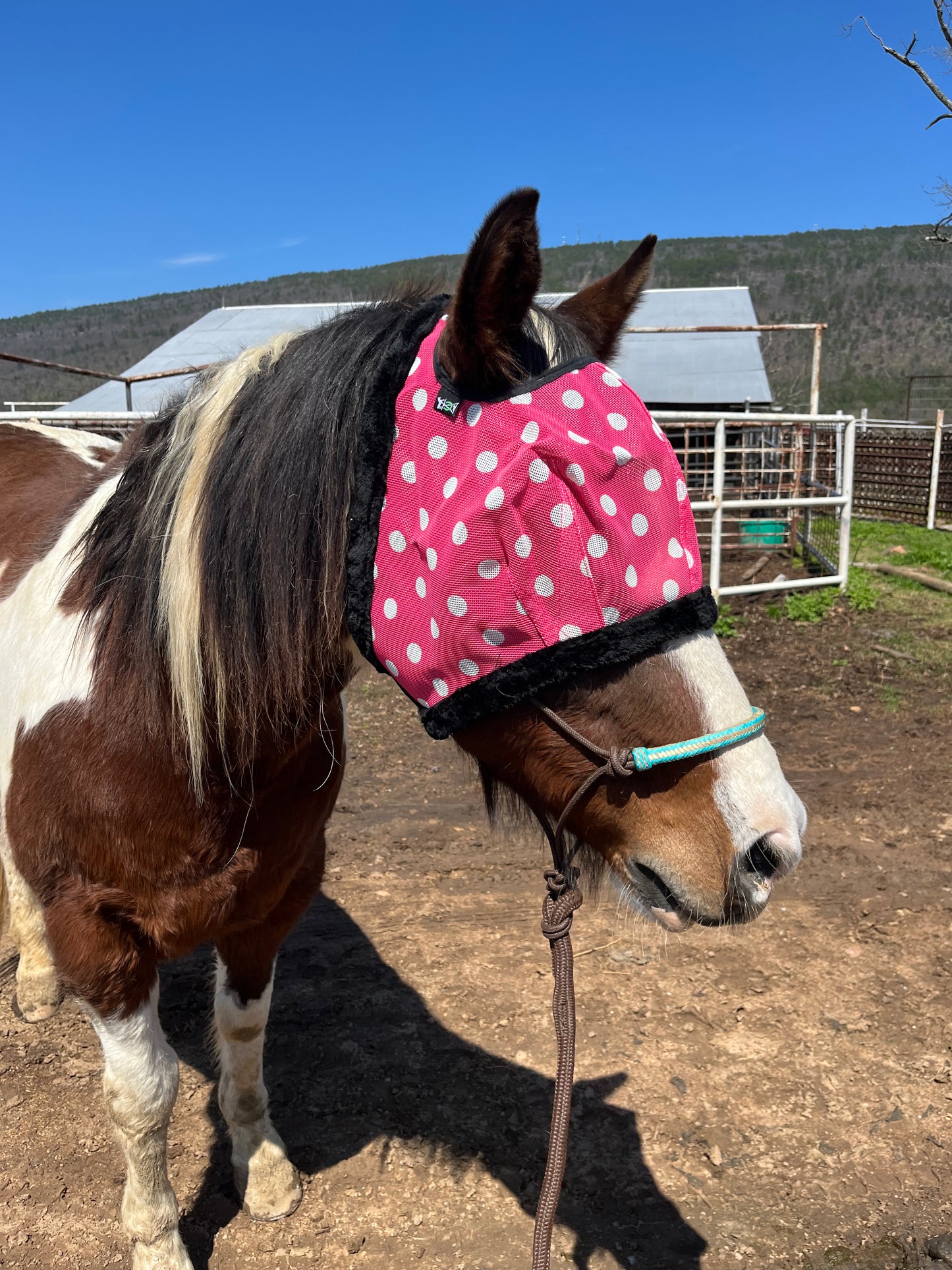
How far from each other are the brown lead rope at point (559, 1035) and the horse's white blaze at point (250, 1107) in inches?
43.0

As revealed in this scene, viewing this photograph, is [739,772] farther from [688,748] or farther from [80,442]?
[80,442]

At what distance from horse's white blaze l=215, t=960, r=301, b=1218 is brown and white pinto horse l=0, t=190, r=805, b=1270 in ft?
0.21

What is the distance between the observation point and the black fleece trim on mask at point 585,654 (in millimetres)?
1249

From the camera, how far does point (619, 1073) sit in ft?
9.05

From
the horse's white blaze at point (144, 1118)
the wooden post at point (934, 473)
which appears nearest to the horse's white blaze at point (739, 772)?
the horse's white blaze at point (144, 1118)

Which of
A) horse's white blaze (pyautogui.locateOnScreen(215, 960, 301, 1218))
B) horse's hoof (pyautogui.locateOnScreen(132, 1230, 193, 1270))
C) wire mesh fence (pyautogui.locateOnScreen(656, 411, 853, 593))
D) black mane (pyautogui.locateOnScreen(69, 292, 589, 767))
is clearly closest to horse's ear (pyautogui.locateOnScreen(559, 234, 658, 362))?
black mane (pyautogui.locateOnScreen(69, 292, 589, 767))

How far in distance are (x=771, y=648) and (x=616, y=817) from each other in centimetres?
678

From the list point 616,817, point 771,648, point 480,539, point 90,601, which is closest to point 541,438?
point 480,539

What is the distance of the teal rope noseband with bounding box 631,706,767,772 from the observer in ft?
4.10

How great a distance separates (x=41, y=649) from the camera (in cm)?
191

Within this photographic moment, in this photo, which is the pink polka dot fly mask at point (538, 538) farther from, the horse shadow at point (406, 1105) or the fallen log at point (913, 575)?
the fallen log at point (913, 575)

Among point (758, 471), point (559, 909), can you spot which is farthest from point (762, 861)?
point (758, 471)

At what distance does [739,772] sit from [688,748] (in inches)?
3.6

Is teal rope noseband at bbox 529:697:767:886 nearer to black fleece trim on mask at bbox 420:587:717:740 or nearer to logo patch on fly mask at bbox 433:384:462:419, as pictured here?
black fleece trim on mask at bbox 420:587:717:740
